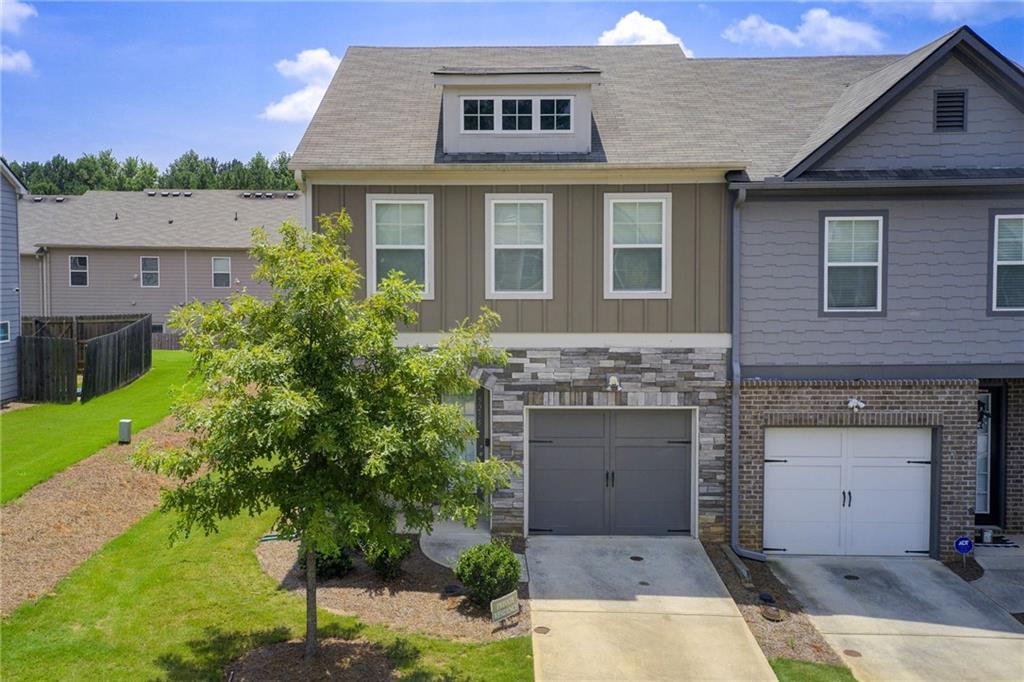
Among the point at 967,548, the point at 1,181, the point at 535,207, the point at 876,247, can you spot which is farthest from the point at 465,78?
the point at 1,181

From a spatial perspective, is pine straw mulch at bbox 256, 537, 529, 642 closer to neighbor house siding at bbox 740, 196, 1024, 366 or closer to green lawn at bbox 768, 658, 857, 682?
green lawn at bbox 768, 658, 857, 682

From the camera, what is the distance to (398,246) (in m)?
11.3

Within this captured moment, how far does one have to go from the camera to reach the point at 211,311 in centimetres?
720

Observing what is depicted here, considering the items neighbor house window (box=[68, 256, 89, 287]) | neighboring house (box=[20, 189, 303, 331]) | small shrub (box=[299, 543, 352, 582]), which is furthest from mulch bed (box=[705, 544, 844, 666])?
neighbor house window (box=[68, 256, 89, 287])

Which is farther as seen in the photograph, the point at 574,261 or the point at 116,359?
the point at 116,359

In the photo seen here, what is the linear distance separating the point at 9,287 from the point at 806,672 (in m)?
20.3

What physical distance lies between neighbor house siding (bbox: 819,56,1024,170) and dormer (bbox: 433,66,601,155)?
4052 millimetres

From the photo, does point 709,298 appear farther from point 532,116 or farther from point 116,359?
point 116,359

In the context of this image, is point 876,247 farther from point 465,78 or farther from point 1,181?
point 1,181

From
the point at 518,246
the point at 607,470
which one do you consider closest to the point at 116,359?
the point at 518,246

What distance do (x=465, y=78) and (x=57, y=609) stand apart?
9.29m

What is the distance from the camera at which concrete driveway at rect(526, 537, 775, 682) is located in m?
7.75

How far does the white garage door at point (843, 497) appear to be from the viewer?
1141 cm

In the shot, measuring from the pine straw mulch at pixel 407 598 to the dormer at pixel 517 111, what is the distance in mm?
6633
